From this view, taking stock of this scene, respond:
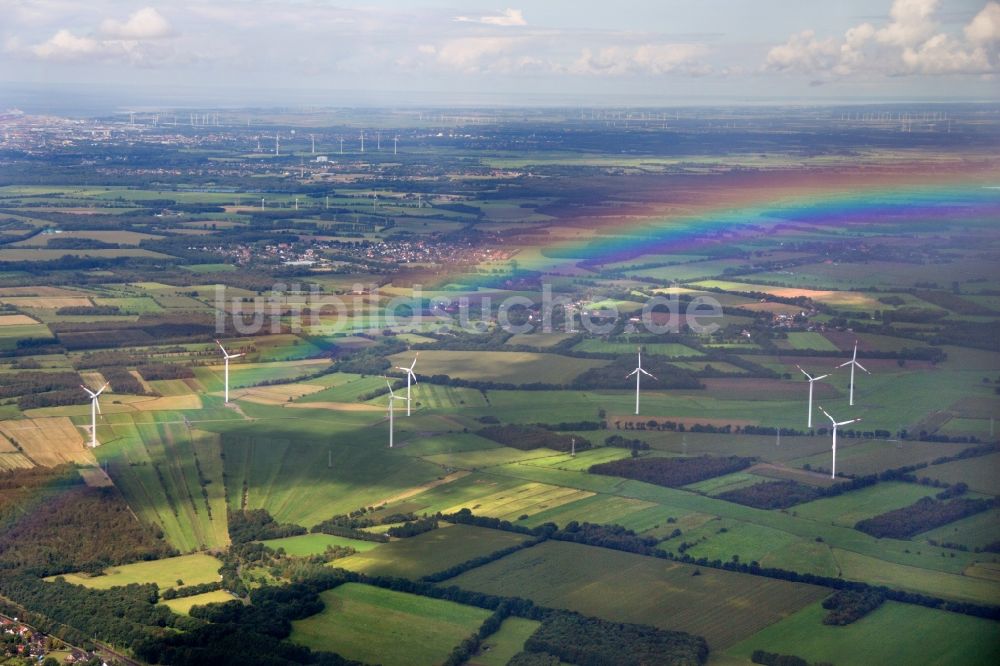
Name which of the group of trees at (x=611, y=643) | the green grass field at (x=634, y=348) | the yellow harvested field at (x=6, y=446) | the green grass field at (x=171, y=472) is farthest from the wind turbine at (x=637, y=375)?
the yellow harvested field at (x=6, y=446)

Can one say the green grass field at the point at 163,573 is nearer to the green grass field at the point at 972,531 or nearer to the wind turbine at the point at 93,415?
the wind turbine at the point at 93,415

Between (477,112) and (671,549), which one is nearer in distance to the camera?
(671,549)

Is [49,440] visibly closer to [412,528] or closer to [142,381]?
[142,381]

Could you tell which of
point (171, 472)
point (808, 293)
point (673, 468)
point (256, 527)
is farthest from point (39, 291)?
point (673, 468)

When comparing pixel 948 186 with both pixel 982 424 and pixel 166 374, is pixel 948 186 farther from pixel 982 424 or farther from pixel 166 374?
→ pixel 166 374

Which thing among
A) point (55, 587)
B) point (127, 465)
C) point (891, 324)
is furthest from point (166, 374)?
point (891, 324)

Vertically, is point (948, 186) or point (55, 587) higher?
point (948, 186)
